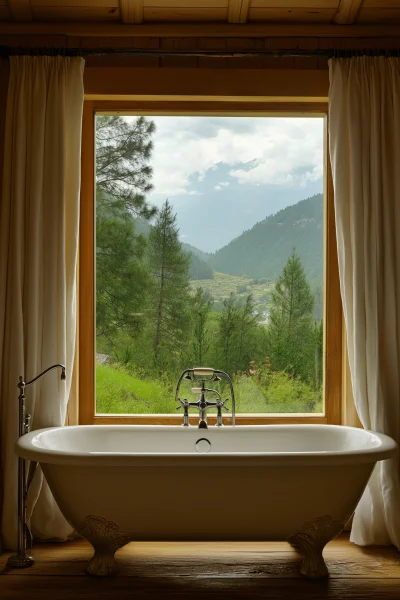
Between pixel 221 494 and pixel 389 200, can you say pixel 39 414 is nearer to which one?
pixel 221 494

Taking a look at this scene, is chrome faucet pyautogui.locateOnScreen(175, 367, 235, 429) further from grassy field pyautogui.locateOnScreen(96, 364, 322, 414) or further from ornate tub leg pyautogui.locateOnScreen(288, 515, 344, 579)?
ornate tub leg pyautogui.locateOnScreen(288, 515, 344, 579)

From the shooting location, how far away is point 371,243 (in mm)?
3406

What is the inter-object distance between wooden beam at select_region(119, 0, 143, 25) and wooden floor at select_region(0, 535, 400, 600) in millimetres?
2733

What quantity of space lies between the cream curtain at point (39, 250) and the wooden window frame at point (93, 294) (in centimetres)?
25

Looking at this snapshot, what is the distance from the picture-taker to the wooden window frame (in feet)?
12.1

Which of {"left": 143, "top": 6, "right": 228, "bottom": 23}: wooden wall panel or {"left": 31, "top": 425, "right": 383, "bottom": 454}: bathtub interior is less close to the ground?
{"left": 143, "top": 6, "right": 228, "bottom": 23}: wooden wall panel

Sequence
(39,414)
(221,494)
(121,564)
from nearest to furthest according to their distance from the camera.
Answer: (221,494), (121,564), (39,414)

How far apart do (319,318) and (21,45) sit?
2207 millimetres

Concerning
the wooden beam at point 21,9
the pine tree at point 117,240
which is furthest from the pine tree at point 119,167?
the wooden beam at point 21,9

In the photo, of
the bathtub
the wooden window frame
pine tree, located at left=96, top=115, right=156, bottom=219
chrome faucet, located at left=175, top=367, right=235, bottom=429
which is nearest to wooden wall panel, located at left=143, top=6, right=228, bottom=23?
the wooden window frame

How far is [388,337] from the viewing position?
3412 millimetres

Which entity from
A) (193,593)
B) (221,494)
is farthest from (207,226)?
(193,593)

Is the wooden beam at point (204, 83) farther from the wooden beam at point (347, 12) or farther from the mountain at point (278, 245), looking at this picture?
the mountain at point (278, 245)

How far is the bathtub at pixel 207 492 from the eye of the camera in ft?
8.82
